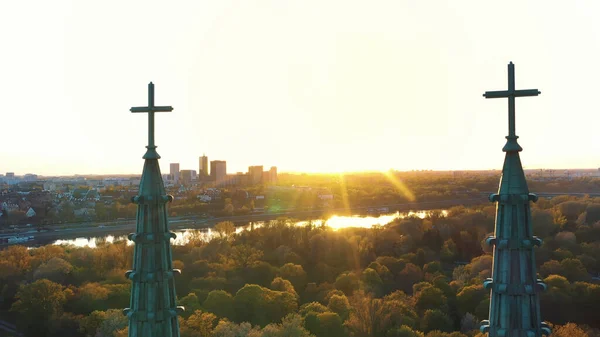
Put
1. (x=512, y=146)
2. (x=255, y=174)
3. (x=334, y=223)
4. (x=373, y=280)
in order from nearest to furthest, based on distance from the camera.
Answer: (x=512, y=146), (x=373, y=280), (x=334, y=223), (x=255, y=174)

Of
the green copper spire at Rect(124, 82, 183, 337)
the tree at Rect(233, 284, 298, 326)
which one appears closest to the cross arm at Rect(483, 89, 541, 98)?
the green copper spire at Rect(124, 82, 183, 337)

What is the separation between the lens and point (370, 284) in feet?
112

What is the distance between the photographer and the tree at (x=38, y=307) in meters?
28.8

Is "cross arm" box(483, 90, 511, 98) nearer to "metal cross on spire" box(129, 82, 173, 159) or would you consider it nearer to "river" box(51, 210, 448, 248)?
"metal cross on spire" box(129, 82, 173, 159)

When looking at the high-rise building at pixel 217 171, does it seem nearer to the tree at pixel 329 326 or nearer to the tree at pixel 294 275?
the tree at pixel 294 275

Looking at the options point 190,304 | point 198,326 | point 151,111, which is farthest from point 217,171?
point 151,111

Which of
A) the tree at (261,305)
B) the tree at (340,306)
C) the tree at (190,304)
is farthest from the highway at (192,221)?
the tree at (340,306)

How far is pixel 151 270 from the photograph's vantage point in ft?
19.0

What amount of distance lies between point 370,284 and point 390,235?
1641 cm

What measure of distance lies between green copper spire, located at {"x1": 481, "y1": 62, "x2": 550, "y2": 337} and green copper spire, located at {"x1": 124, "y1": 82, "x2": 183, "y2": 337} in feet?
12.2

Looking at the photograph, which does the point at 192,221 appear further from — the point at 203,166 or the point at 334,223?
the point at 203,166

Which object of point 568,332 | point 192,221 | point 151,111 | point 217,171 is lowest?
point 192,221

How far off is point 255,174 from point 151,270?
616 feet

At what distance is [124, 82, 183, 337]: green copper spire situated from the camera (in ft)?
19.0
